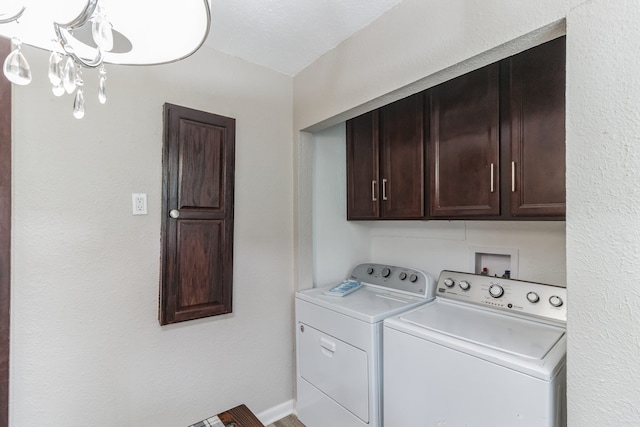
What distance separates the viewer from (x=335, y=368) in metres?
1.68

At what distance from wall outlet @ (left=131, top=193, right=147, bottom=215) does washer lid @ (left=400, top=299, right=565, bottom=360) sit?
1.42m

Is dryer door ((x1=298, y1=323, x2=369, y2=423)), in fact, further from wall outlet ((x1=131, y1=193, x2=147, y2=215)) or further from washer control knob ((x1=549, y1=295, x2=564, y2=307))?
wall outlet ((x1=131, y1=193, x2=147, y2=215))

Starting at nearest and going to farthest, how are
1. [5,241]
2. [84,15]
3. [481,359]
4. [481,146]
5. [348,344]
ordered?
1. [84,15]
2. [481,359]
3. [5,241]
4. [481,146]
5. [348,344]

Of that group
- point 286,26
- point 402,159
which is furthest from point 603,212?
point 286,26

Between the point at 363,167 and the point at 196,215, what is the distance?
45.0 inches

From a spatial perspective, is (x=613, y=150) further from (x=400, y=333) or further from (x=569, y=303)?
(x=400, y=333)

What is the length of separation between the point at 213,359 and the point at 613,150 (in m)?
1.99

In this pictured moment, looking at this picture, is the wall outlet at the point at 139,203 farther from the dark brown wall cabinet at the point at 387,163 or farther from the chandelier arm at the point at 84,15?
the dark brown wall cabinet at the point at 387,163

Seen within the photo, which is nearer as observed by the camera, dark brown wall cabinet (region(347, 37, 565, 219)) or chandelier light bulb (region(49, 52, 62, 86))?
chandelier light bulb (region(49, 52, 62, 86))

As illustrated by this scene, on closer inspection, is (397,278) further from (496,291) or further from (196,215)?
(196,215)

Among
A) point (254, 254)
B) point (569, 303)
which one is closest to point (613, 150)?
point (569, 303)

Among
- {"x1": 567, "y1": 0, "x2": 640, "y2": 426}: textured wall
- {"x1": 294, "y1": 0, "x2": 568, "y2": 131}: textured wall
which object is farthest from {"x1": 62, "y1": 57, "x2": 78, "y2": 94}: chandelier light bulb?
{"x1": 567, "y1": 0, "x2": 640, "y2": 426}: textured wall

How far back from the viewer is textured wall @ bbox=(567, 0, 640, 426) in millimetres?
770

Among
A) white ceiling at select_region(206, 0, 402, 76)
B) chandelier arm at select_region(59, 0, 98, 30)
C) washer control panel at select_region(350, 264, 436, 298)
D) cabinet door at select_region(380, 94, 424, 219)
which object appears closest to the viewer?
chandelier arm at select_region(59, 0, 98, 30)
